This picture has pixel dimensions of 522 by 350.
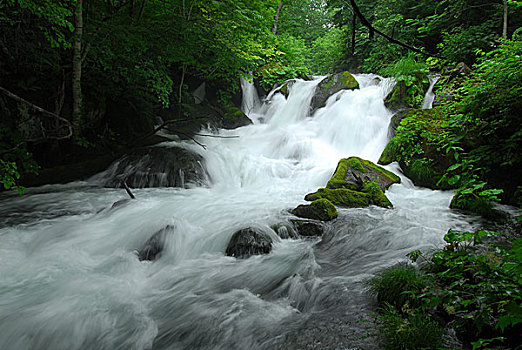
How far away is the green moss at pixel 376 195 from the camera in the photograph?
18.4 feet

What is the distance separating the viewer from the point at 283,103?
1452cm

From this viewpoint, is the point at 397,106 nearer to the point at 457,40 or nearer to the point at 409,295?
the point at 457,40

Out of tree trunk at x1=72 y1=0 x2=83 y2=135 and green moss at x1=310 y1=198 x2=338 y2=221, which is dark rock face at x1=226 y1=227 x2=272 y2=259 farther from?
tree trunk at x1=72 y1=0 x2=83 y2=135

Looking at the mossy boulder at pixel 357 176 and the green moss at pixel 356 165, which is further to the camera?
the green moss at pixel 356 165

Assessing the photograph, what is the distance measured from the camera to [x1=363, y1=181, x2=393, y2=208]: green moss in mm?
5604

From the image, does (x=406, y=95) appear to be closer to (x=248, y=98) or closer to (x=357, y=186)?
(x=357, y=186)

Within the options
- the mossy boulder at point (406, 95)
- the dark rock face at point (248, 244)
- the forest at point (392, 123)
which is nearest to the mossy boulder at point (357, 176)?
the forest at point (392, 123)

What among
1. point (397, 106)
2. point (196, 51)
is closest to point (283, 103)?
point (397, 106)

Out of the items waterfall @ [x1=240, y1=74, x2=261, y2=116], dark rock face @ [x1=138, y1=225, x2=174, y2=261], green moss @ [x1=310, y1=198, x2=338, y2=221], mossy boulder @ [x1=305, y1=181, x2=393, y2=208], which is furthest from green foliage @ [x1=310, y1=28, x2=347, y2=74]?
dark rock face @ [x1=138, y1=225, x2=174, y2=261]

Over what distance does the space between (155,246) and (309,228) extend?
2.37 m

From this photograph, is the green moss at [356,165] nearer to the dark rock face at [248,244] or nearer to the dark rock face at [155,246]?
the dark rock face at [248,244]

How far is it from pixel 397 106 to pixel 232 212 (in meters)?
7.62

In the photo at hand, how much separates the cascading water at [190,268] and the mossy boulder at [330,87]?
19.7 ft

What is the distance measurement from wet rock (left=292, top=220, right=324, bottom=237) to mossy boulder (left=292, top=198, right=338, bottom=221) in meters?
0.29
